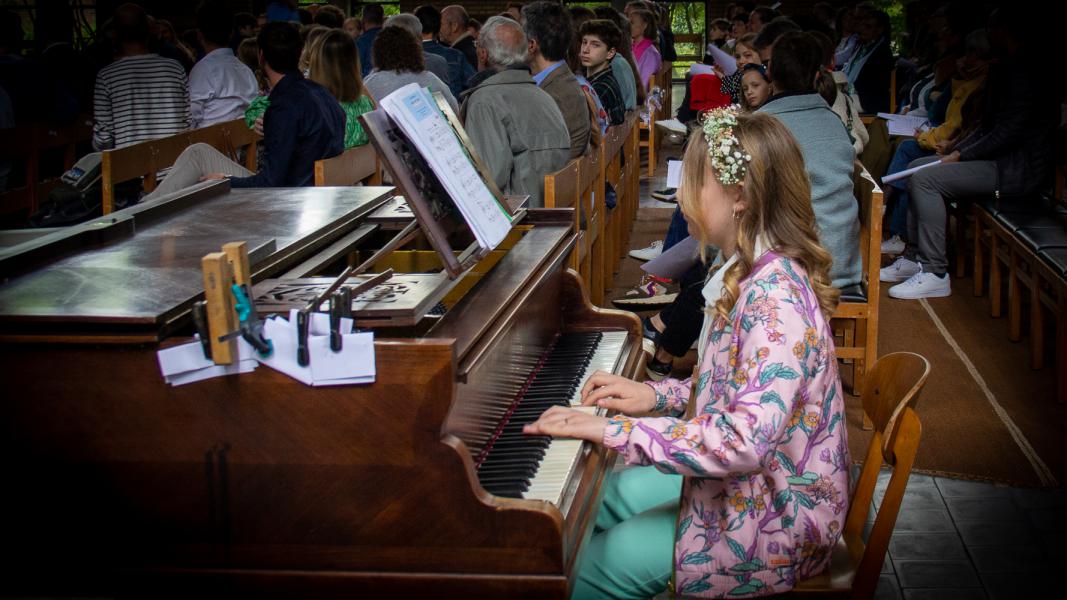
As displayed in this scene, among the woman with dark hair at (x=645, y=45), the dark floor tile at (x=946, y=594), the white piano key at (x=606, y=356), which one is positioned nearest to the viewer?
the white piano key at (x=606, y=356)

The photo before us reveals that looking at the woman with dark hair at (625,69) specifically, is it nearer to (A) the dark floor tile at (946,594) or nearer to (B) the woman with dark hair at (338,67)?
(B) the woman with dark hair at (338,67)

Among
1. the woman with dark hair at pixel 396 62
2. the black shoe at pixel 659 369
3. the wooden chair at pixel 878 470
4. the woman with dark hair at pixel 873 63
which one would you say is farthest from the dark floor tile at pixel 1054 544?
the woman with dark hair at pixel 873 63

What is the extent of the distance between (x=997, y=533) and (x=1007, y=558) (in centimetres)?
16

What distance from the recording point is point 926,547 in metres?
3.31

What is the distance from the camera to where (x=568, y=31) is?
17.3 feet

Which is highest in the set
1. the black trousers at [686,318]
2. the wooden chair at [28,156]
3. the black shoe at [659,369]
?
the wooden chair at [28,156]

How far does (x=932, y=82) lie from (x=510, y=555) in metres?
7.26

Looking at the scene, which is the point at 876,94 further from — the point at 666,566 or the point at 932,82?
the point at 666,566

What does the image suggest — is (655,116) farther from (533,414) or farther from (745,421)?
(745,421)

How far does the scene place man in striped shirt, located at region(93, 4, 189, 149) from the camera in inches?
224

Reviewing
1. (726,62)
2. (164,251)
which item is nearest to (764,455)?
(164,251)

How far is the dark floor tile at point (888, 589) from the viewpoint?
3035mm

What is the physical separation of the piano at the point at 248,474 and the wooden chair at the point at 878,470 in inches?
21.0

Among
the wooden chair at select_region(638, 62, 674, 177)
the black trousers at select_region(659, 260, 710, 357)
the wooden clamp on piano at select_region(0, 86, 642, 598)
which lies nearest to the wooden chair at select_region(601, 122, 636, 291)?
the black trousers at select_region(659, 260, 710, 357)
